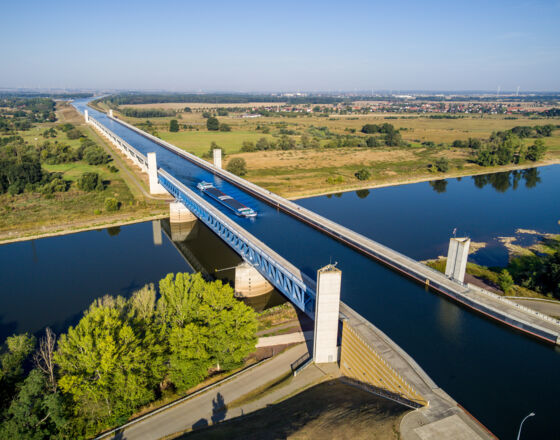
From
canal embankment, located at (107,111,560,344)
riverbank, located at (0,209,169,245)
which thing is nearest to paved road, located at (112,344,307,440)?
canal embankment, located at (107,111,560,344)

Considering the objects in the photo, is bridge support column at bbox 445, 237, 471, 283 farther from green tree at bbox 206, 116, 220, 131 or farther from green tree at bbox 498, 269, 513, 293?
green tree at bbox 206, 116, 220, 131

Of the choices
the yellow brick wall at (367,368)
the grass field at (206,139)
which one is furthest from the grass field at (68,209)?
the yellow brick wall at (367,368)

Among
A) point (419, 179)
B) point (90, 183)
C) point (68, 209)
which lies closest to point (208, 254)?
point (68, 209)

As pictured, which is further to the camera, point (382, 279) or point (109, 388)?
point (382, 279)

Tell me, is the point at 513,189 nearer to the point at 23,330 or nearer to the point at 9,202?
the point at 23,330

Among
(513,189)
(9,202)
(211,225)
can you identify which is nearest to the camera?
(211,225)

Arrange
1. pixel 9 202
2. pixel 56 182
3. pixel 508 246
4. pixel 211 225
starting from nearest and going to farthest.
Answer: pixel 211 225
pixel 508 246
pixel 9 202
pixel 56 182

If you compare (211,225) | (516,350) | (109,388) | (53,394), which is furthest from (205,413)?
(211,225)

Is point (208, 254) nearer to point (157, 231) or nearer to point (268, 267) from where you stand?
point (157, 231)
